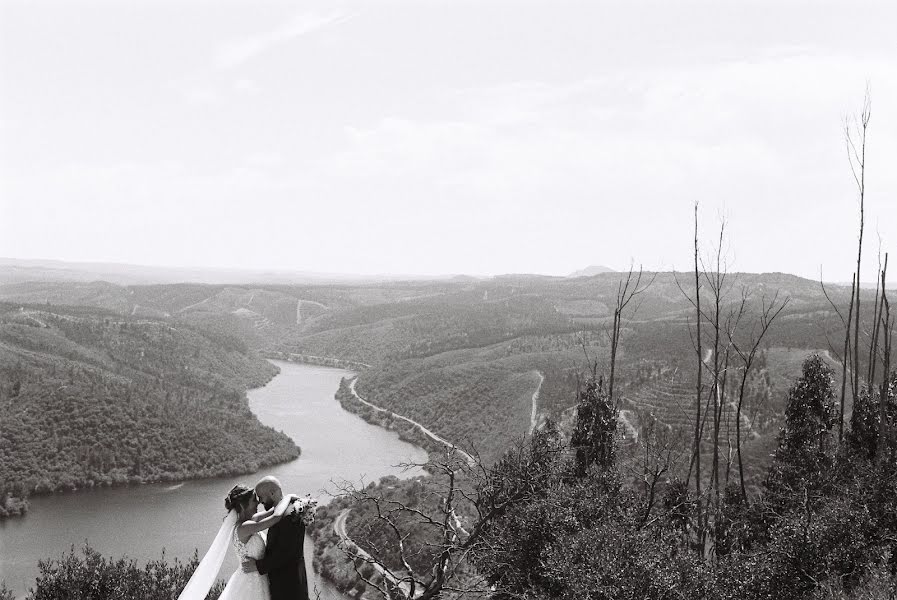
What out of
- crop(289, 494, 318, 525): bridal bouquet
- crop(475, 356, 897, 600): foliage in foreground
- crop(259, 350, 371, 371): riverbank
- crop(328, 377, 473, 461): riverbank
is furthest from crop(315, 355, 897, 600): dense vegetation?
crop(259, 350, 371, 371): riverbank

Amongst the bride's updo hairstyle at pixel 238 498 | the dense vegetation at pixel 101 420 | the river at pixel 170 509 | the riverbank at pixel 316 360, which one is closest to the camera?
the bride's updo hairstyle at pixel 238 498

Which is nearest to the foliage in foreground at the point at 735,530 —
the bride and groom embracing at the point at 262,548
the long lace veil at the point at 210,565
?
the bride and groom embracing at the point at 262,548

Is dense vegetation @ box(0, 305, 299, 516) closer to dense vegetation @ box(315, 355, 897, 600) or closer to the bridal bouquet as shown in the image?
dense vegetation @ box(315, 355, 897, 600)

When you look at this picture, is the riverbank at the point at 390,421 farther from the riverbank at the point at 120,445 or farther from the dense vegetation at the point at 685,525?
the dense vegetation at the point at 685,525

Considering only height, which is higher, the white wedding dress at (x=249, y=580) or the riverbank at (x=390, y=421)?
the white wedding dress at (x=249, y=580)

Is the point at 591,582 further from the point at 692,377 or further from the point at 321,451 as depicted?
the point at 321,451

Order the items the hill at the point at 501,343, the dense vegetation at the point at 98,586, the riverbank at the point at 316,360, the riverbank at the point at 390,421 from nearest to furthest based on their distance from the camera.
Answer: the dense vegetation at the point at 98,586 < the hill at the point at 501,343 < the riverbank at the point at 390,421 < the riverbank at the point at 316,360

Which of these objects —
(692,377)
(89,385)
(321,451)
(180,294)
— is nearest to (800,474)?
(692,377)
